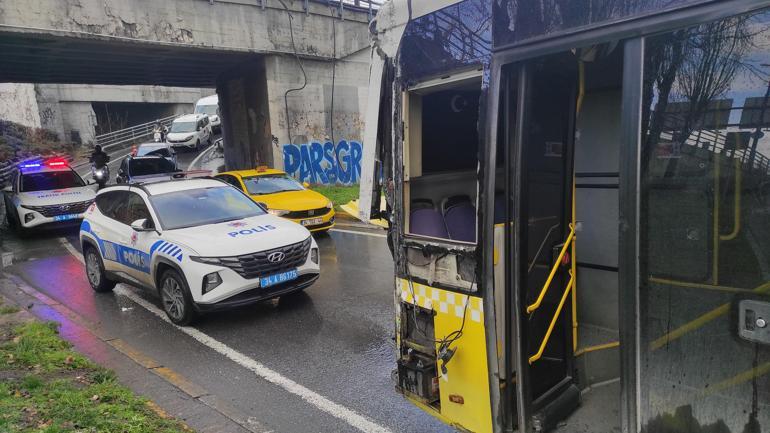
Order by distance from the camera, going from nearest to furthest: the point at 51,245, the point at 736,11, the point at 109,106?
the point at 736,11 → the point at 51,245 → the point at 109,106

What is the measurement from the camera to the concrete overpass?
44.4 feet

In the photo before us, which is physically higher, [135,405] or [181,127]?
[181,127]

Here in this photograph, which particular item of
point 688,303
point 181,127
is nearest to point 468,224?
point 688,303

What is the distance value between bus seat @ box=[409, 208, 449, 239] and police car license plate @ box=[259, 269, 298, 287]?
3.28 meters

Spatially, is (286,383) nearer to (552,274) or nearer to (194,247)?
(194,247)

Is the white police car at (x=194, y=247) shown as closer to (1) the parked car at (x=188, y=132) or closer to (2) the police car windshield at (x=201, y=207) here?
(2) the police car windshield at (x=201, y=207)

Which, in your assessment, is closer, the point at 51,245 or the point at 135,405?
the point at 135,405

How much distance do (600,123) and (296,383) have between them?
3396mm

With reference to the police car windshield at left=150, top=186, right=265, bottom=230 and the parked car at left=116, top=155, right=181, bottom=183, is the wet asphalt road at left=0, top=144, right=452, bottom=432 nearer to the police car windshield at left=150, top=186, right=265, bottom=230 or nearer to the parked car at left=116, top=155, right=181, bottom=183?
the police car windshield at left=150, top=186, right=265, bottom=230

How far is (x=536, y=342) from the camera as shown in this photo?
9.44 ft

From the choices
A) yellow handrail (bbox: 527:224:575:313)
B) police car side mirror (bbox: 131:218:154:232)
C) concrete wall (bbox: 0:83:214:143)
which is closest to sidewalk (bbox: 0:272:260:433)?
police car side mirror (bbox: 131:218:154:232)

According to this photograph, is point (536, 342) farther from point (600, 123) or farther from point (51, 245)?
point (51, 245)

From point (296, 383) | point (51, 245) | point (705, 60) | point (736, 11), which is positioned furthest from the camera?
point (51, 245)

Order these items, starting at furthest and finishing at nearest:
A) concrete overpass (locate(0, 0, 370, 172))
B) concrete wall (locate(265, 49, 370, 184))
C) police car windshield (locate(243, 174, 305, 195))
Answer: concrete wall (locate(265, 49, 370, 184)) < concrete overpass (locate(0, 0, 370, 172)) < police car windshield (locate(243, 174, 305, 195))
